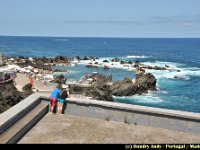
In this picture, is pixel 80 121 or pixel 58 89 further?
pixel 58 89

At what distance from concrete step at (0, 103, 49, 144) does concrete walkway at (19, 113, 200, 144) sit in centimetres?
14

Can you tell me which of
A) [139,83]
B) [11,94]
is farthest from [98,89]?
[11,94]

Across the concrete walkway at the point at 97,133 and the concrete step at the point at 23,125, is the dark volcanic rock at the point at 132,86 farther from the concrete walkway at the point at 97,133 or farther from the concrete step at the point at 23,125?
the concrete walkway at the point at 97,133

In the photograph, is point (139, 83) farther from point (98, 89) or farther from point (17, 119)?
point (17, 119)

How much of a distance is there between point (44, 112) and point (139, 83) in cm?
3175

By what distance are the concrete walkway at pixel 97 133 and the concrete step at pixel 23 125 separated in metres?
0.14

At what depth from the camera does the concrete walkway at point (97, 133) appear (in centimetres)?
839

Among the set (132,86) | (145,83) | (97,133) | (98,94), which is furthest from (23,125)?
(145,83)

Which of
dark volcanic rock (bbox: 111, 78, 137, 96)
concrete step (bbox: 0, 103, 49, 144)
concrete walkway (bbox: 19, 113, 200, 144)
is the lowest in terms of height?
dark volcanic rock (bbox: 111, 78, 137, 96)

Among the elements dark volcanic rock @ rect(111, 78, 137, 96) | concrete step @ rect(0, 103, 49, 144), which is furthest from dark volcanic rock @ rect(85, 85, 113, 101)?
concrete step @ rect(0, 103, 49, 144)

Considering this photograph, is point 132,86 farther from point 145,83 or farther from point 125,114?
point 125,114

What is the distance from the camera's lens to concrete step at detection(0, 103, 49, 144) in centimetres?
771

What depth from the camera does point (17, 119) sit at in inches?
344

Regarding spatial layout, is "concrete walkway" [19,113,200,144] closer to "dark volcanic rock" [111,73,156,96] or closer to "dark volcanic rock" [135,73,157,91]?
"dark volcanic rock" [111,73,156,96]
